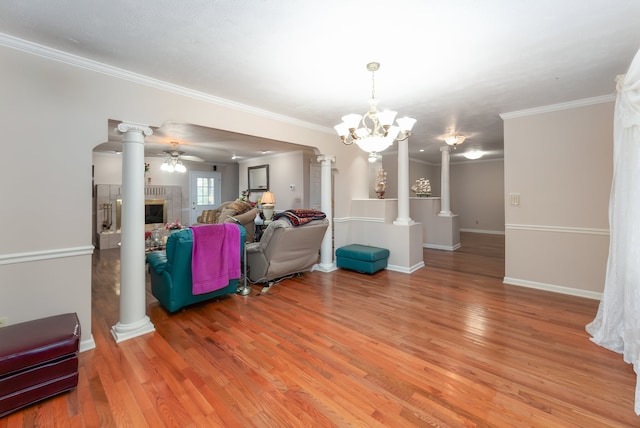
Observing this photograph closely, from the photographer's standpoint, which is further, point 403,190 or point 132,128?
point 403,190

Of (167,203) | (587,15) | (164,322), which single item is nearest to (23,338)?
(164,322)

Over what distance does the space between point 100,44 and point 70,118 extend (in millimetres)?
666

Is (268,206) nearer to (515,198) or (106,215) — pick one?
(106,215)

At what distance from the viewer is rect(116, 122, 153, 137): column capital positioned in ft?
8.42

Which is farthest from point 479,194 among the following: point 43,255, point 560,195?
point 43,255

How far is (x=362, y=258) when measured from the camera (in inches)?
184

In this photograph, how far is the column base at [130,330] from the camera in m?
2.57

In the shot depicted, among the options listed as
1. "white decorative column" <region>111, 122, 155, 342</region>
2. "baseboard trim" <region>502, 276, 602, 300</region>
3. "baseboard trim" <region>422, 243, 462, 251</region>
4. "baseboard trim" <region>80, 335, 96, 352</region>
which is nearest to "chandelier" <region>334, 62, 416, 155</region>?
"white decorative column" <region>111, 122, 155, 342</region>

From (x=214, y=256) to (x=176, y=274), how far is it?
43 centimetres

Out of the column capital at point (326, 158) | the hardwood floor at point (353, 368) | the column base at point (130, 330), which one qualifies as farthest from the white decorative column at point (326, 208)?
the column base at point (130, 330)

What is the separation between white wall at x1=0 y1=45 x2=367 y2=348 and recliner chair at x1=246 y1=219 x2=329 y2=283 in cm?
192

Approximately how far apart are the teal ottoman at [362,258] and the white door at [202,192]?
5.56 meters

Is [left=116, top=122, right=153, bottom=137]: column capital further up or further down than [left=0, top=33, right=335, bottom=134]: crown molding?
further down

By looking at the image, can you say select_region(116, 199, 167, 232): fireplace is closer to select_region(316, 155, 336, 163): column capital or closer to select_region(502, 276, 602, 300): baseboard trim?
select_region(316, 155, 336, 163): column capital
